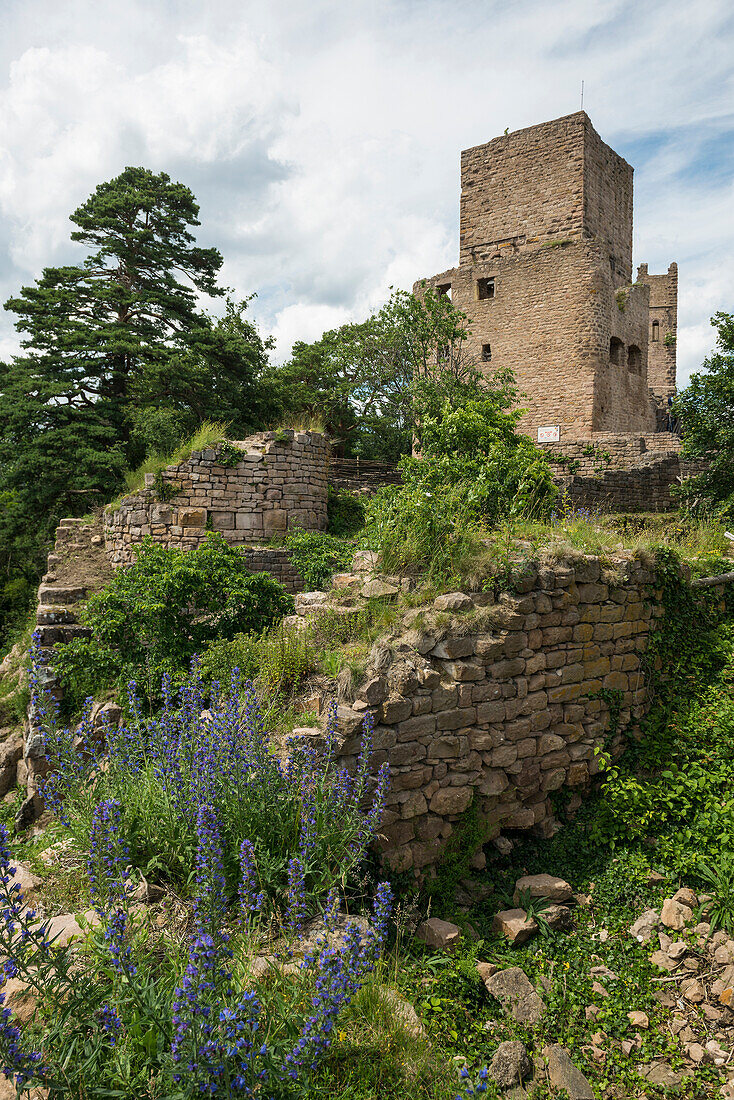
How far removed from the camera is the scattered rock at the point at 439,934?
12.4 ft

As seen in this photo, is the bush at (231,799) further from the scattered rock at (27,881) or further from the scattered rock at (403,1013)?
the scattered rock at (403,1013)

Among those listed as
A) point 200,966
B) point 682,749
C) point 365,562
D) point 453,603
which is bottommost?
point 682,749

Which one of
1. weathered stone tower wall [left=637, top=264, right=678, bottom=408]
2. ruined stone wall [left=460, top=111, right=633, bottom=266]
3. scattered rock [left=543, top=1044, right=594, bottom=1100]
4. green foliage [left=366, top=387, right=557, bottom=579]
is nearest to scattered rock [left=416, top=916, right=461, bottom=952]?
scattered rock [left=543, top=1044, right=594, bottom=1100]

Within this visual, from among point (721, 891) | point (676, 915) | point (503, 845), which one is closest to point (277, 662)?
point (503, 845)

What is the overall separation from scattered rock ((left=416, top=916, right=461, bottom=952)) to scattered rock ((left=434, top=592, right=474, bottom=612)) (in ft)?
6.81

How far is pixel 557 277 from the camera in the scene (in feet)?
57.8

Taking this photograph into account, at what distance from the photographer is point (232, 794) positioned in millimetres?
3254

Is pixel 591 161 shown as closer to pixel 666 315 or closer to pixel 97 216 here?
pixel 666 315

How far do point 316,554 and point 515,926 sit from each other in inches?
287

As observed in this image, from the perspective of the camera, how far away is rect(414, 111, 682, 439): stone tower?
17.4 m

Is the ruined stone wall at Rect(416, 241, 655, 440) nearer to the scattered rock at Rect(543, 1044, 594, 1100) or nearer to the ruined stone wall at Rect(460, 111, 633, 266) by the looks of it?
the ruined stone wall at Rect(460, 111, 633, 266)

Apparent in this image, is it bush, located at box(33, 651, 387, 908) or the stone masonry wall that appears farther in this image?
the stone masonry wall

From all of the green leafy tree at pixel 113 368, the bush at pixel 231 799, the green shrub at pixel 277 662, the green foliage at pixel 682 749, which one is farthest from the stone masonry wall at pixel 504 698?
the green leafy tree at pixel 113 368

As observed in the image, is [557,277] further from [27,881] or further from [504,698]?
[27,881]
